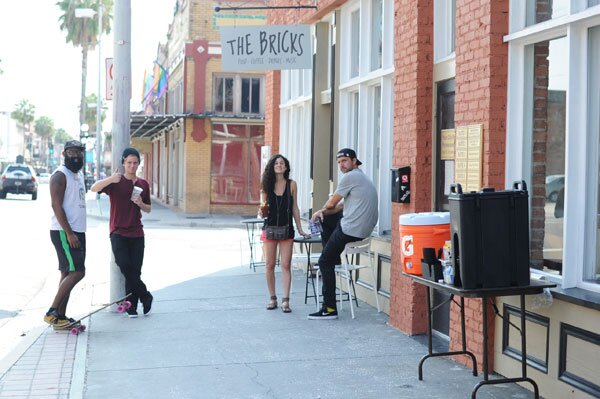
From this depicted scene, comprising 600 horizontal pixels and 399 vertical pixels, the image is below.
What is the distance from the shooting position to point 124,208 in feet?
32.1

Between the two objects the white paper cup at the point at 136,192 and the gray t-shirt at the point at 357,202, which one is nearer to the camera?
the gray t-shirt at the point at 357,202

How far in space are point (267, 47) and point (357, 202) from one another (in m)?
3.87

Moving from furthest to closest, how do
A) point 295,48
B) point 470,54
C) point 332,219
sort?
1. point 295,48
2. point 332,219
3. point 470,54

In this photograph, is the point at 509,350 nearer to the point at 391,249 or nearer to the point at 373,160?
the point at 391,249

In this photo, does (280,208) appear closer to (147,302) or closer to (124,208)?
(124,208)

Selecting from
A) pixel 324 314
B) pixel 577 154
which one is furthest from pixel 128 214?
pixel 577 154

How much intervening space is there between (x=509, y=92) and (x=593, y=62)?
968 mm

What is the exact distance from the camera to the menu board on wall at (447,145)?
8359 mm

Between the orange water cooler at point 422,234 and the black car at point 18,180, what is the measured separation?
41.8m

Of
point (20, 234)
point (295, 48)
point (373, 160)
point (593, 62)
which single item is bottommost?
point (20, 234)

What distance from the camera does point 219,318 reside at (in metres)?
10.0

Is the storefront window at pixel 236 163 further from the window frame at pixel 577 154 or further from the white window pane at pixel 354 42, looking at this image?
the window frame at pixel 577 154

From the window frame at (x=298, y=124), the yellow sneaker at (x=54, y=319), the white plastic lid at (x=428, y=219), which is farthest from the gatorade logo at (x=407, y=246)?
the window frame at (x=298, y=124)

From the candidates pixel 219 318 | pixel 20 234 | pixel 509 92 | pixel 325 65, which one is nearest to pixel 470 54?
pixel 509 92
